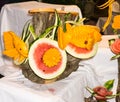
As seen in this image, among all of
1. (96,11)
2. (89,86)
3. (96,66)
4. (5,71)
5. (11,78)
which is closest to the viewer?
(11,78)

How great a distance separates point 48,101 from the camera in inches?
32.4

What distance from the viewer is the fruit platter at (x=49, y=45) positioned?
33.7 inches

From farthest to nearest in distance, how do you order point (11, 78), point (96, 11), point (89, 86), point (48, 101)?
point (96, 11) < point (89, 86) < point (11, 78) < point (48, 101)

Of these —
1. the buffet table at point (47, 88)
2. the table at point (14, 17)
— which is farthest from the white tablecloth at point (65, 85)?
the table at point (14, 17)

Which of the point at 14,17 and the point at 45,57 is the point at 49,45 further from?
the point at 14,17

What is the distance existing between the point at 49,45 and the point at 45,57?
0.14 ft

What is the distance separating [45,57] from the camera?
86cm

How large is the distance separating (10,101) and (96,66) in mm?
495

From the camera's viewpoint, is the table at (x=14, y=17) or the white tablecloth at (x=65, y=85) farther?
the table at (x=14, y=17)

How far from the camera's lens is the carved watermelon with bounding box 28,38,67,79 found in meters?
0.86

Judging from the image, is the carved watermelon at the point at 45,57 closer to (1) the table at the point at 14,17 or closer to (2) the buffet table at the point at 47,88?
(2) the buffet table at the point at 47,88

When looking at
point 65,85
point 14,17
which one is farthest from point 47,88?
point 14,17

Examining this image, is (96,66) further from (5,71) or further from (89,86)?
(5,71)

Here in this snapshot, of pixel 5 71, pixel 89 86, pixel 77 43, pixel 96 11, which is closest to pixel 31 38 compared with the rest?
pixel 77 43
